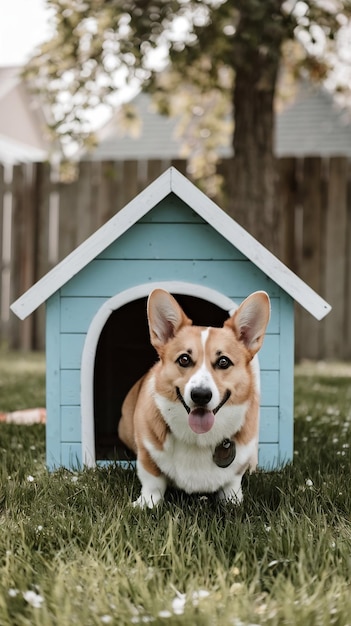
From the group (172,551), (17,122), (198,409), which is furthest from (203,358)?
(17,122)

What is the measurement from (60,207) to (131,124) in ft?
3.79

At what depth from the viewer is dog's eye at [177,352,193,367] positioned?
9.12ft

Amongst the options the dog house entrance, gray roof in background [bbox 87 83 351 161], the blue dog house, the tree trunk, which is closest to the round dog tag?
the blue dog house

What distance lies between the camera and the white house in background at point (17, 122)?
701 inches

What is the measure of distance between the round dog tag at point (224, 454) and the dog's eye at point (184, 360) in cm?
35

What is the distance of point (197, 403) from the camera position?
8.57 ft

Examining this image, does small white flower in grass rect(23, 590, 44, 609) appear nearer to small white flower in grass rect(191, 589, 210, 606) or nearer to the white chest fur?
small white flower in grass rect(191, 589, 210, 606)

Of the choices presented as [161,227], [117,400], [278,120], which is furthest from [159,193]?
[278,120]

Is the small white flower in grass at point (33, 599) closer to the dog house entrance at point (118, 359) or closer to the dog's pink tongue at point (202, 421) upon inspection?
the dog's pink tongue at point (202, 421)

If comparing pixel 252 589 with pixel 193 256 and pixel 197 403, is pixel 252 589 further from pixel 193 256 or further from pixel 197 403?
pixel 193 256

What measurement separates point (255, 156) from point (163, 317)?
164 inches

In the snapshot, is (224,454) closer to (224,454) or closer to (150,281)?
(224,454)

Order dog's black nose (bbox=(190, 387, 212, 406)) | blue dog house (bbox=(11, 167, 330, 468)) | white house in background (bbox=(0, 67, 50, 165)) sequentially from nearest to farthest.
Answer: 1. dog's black nose (bbox=(190, 387, 212, 406))
2. blue dog house (bbox=(11, 167, 330, 468))
3. white house in background (bbox=(0, 67, 50, 165))

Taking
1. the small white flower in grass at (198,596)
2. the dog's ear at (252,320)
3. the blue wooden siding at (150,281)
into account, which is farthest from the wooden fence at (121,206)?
the small white flower in grass at (198,596)
